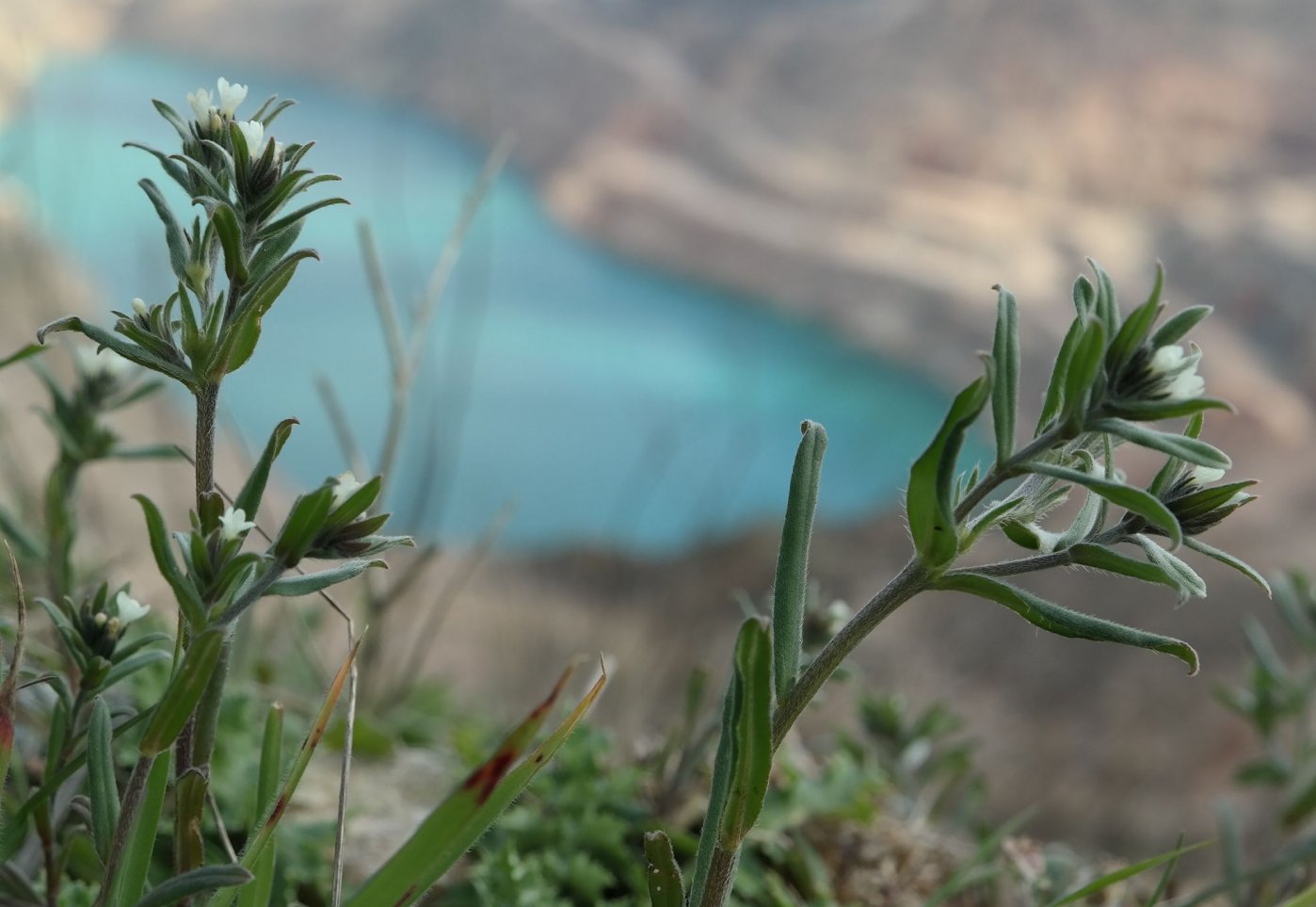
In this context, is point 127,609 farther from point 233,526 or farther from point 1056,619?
point 1056,619

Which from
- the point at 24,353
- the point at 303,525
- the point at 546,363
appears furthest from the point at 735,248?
the point at 303,525

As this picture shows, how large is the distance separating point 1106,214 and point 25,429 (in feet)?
14.0

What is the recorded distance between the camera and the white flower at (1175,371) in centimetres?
25

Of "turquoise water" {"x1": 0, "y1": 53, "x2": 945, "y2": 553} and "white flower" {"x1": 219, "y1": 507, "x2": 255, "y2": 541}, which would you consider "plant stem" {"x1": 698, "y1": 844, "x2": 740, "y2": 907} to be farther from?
"turquoise water" {"x1": 0, "y1": 53, "x2": 945, "y2": 553}

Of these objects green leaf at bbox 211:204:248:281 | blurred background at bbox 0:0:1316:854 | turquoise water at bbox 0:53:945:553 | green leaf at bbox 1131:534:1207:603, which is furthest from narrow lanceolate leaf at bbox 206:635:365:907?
turquoise water at bbox 0:53:945:553

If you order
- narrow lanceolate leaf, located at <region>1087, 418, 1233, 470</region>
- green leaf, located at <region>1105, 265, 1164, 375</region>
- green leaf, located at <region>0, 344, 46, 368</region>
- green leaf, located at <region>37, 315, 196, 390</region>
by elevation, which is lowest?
green leaf, located at <region>0, 344, 46, 368</region>

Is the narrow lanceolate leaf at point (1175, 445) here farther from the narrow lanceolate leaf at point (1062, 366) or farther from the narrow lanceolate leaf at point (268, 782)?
the narrow lanceolate leaf at point (268, 782)

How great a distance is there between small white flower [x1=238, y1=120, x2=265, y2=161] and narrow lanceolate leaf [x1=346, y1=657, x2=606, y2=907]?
6.4 inches

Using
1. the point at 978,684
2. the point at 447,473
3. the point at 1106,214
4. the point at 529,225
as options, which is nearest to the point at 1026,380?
the point at 1106,214

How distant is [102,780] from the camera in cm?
29

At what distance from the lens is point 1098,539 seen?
0.96 ft

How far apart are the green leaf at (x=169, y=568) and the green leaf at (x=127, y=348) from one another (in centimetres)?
3

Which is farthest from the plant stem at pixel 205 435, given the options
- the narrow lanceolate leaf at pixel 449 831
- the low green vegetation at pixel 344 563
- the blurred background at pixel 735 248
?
the blurred background at pixel 735 248

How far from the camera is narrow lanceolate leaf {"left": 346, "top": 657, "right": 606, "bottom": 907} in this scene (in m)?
0.26
